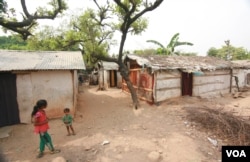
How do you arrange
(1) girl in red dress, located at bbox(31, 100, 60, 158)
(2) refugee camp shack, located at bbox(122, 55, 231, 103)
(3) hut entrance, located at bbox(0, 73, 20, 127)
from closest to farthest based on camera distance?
(1) girl in red dress, located at bbox(31, 100, 60, 158)
(3) hut entrance, located at bbox(0, 73, 20, 127)
(2) refugee camp shack, located at bbox(122, 55, 231, 103)

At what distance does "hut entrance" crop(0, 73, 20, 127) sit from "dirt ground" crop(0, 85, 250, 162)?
489mm

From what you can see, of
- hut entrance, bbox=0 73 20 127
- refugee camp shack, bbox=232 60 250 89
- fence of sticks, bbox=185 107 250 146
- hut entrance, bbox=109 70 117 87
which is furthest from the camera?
hut entrance, bbox=109 70 117 87

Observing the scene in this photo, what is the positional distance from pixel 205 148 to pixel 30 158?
17.5ft

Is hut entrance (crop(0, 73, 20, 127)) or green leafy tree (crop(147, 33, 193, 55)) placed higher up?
green leafy tree (crop(147, 33, 193, 55))

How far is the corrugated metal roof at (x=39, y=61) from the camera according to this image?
8.41m

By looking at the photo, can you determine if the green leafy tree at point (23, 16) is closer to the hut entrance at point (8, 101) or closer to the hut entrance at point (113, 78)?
the hut entrance at point (8, 101)

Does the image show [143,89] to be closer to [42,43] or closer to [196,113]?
[196,113]

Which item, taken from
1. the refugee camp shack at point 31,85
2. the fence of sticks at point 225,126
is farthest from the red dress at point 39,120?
the fence of sticks at point 225,126

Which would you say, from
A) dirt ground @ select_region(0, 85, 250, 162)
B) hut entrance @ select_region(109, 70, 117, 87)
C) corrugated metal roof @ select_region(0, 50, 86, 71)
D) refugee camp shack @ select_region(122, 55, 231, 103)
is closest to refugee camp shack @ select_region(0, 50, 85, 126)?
corrugated metal roof @ select_region(0, 50, 86, 71)

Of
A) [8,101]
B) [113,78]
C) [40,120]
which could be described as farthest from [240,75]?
[8,101]

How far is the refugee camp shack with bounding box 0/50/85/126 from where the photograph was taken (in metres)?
8.41

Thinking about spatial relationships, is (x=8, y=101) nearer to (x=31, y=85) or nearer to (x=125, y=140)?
(x=31, y=85)

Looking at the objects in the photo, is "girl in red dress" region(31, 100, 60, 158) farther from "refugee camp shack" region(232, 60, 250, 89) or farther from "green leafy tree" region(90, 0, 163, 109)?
"refugee camp shack" region(232, 60, 250, 89)

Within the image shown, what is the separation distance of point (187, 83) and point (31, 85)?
30.3 feet
